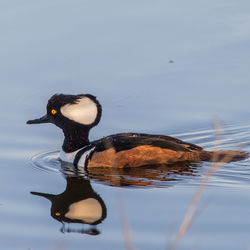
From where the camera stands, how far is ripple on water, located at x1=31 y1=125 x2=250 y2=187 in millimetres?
11023

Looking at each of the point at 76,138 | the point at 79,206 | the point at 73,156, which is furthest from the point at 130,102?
the point at 79,206

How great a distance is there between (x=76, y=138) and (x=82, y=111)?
1.61 ft

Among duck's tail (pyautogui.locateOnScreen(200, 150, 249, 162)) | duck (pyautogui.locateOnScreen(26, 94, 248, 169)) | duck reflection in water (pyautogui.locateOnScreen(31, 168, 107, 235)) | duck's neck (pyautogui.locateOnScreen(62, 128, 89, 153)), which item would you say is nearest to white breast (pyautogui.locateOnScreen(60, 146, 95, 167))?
duck (pyautogui.locateOnScreen(26, 94, 248, 169))

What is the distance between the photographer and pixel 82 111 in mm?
12328

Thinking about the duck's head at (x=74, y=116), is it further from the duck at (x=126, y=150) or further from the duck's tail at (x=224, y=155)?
the duck's tail at (x=224, y=155)

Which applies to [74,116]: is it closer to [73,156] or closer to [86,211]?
[73,156]

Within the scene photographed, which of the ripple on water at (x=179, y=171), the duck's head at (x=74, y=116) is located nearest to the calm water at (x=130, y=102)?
the ripple on water at (x=179, y=171)

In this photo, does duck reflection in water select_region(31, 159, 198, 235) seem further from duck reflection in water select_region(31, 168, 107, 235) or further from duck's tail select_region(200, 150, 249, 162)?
duck's tail select_region(200, 150, 249, 162)

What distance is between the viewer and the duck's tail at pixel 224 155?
1153cm

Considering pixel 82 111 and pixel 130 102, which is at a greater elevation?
pixel 130 102

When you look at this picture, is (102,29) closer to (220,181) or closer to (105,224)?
(220,181)

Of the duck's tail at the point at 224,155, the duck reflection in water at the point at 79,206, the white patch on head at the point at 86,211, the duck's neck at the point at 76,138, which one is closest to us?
the duck reflection in water at the point at 79,206

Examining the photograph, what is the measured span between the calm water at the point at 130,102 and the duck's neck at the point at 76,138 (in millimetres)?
336

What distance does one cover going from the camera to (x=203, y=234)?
874 cm
